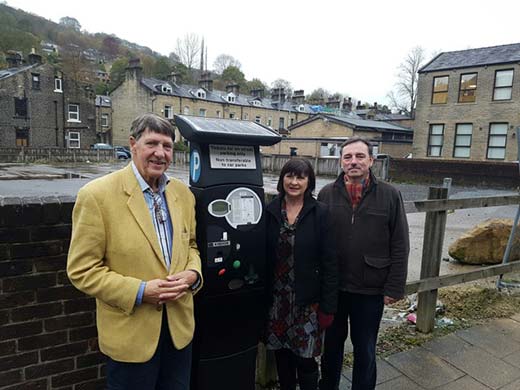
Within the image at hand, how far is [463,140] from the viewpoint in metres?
23.4

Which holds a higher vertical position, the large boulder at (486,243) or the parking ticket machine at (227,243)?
the parking ticket machine at (227,243)

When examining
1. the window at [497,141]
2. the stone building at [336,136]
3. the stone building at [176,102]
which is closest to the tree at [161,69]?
the stone building at [176,102]

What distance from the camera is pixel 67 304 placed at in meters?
2.18

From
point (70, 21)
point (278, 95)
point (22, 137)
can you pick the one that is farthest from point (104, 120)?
point (70, 21)

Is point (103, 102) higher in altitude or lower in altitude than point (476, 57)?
lower

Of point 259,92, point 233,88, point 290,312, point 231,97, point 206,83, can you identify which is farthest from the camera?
point 259,92

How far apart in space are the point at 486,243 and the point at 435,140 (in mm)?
20490

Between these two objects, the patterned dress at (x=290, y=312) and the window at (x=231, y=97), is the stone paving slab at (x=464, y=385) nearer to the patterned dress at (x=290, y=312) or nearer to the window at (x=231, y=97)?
the patterned dress at (x=290, y=312)

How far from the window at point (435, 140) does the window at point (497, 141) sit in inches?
109

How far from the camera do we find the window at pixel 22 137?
32625mm

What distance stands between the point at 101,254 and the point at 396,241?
1684 mm

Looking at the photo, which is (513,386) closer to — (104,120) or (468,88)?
(468,88)

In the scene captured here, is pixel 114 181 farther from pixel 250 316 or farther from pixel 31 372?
pixel 31 372

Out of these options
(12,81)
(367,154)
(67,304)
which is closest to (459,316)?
(367,154)
